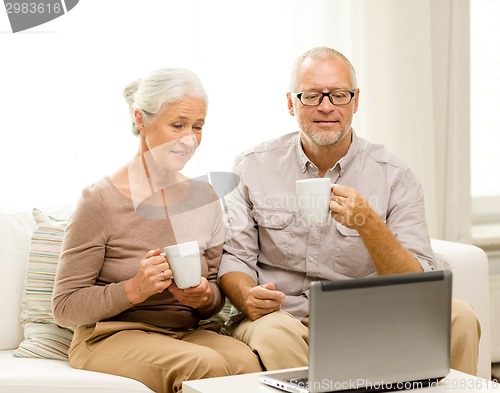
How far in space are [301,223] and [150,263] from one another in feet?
1.94

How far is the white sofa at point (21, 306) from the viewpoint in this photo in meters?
2.03

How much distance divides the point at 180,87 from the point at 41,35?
0.92m

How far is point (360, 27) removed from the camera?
3418 millimetres

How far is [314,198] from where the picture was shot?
2139 mm

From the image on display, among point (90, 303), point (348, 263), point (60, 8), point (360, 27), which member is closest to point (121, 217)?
point (90, 303)

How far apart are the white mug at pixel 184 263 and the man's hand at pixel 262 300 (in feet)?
0.86

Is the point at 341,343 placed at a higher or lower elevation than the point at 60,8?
lower

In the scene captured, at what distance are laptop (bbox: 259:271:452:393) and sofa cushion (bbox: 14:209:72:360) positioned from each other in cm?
91

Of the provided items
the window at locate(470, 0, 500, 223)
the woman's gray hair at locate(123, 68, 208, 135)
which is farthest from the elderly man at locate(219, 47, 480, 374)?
the window at locate(470, 0, 500, 223)

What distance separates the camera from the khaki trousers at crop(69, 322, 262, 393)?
2.08m

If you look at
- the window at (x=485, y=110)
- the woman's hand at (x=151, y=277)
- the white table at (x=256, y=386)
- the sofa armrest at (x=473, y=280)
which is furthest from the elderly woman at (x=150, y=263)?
the window at (x=485, y=110)

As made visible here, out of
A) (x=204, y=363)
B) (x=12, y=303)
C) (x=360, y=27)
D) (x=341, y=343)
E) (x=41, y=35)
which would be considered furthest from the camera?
(x=360, y=27)

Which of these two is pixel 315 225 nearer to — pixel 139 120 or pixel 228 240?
pixel 228 240

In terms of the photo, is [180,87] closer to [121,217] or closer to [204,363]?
[121,217]
